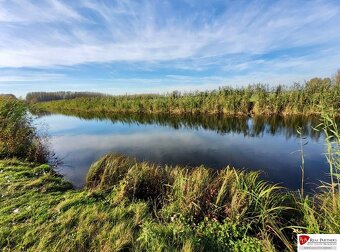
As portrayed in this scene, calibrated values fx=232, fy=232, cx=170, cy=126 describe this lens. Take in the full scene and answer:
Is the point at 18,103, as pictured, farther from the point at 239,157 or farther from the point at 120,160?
the point at 239,157

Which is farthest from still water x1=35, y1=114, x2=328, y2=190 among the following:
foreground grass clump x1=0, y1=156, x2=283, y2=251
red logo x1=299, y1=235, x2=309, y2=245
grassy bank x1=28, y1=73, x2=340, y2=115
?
red logo x1=299, y1=235, x2=309, y2=245

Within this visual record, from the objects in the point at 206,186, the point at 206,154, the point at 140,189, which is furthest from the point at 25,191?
the point at 206,154

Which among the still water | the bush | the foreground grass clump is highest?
the bush

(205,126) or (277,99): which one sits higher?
(277,99)

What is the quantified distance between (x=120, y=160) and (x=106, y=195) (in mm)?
1574

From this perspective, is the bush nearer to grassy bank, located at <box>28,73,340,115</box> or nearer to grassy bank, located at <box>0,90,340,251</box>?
grassy bank, located at <box>0,90,340,251</box>

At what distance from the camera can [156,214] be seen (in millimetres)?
4469

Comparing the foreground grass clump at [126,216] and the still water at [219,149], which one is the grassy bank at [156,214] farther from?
the still water at [219,149]

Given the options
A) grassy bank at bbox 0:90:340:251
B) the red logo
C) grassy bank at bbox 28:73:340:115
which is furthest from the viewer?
grassy bank at bbox 28:73:340:115

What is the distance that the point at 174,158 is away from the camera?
8688 millimetres

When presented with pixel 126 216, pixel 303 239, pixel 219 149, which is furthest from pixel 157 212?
pixel 219 149

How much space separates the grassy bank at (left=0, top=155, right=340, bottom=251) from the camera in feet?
10.8

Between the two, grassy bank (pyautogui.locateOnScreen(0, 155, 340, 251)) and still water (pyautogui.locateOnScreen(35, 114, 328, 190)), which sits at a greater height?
grassy bank (pyautogui.locateOnScreen(0, 155, 340, 251))

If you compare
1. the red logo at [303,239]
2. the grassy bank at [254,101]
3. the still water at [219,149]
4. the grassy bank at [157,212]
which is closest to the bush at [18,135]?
the still water at [219,149]
